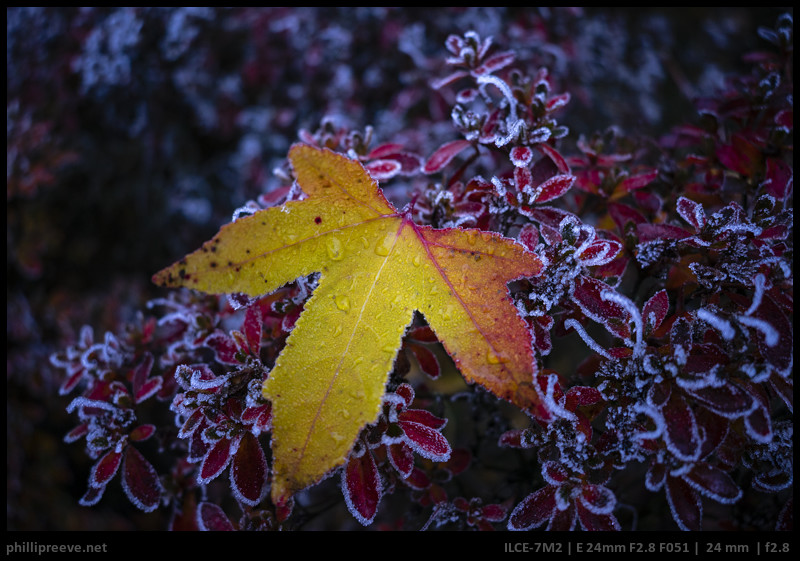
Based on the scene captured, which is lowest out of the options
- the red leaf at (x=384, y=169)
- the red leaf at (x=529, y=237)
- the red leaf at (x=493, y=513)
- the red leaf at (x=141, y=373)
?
the red leaf at (x=493, y=513)

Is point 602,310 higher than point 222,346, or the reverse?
point 602,310

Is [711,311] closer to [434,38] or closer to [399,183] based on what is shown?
[399,183]

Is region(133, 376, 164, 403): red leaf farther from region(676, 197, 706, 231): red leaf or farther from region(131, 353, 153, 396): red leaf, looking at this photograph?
region(676, 197, 706, 231): red leaf

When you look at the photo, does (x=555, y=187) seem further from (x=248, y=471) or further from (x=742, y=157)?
(x=248, y=471)

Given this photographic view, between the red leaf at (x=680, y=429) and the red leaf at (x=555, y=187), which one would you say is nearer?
the red leaf at (x=680, y=429)

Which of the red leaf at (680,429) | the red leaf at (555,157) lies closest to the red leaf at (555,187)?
the red leaf at (555,157)

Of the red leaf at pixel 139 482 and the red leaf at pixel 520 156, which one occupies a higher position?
the red leaf at pixel 520 156

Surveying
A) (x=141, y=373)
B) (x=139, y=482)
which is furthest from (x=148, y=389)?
(x=139, y=482)

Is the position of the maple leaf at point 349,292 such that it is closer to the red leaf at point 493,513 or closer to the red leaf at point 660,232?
the red leaf at point 660,232
